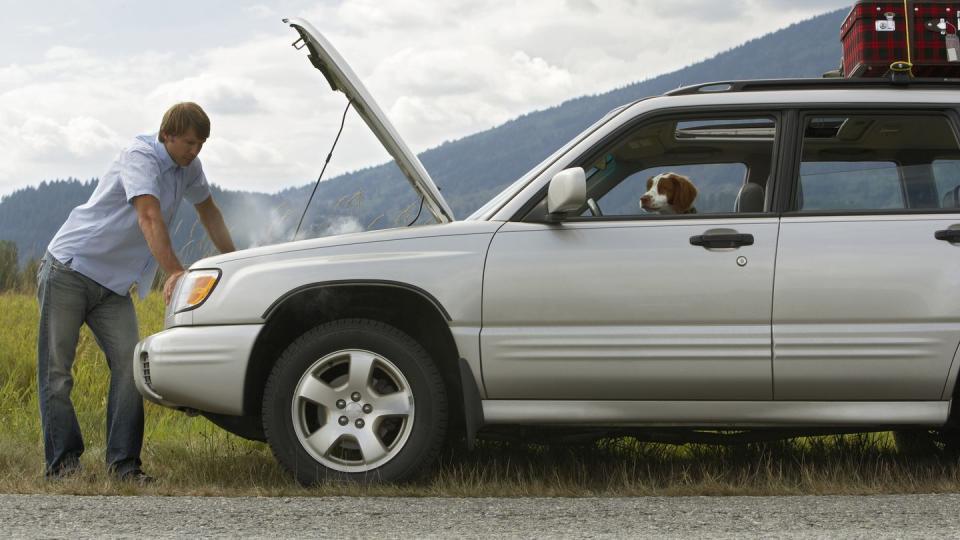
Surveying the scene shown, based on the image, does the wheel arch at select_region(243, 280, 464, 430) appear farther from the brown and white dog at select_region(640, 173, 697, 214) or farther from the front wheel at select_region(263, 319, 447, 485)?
the brown and white dog at select_region(640, 173, 697, 214)

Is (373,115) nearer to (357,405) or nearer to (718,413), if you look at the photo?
(357,405)

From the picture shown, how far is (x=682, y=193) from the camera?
527cm

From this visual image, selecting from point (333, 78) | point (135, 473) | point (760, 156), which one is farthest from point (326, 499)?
point (760, 156)

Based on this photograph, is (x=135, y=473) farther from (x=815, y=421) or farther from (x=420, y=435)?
(x=815, y=421)

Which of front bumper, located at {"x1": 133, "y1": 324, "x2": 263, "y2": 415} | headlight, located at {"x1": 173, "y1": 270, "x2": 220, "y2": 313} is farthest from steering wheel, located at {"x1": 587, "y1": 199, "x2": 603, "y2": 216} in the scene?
headlight, located at {"x1": 173, "y1": 270, "x2": 220, "y2": 313}

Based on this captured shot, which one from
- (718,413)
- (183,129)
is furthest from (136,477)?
(718,413)

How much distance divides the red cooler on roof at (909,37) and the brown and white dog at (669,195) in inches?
38.4

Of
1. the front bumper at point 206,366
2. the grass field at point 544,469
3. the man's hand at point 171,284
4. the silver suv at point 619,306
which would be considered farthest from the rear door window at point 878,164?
the man's hand at point 171,284

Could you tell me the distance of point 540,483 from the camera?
5051 mm

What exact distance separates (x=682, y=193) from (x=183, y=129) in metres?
2.45

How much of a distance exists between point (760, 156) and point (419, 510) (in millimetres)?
2324

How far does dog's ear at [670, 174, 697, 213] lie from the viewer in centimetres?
522

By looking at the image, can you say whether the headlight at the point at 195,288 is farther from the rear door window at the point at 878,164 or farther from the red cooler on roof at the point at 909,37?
the red cooler on roof at the point at 909,37

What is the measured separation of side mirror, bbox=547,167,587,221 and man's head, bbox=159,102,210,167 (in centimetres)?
194
